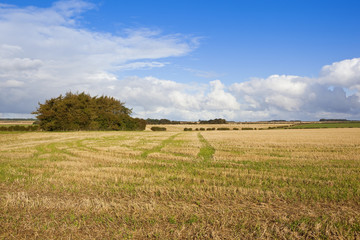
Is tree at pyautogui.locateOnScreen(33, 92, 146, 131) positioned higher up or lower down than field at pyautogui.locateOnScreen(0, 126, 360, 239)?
higher up

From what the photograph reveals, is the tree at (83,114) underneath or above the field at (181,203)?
above

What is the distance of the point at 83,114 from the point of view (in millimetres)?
64250

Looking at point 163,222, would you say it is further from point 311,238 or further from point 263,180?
point 263,180

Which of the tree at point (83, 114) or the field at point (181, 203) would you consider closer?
the field at point (181, 203)

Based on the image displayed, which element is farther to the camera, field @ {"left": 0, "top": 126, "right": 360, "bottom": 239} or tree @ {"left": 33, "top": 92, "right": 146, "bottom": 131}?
tree @ {"left": 33, "top": 92, "right": 146, "bottom": 131}

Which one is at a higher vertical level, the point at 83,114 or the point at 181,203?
the point at 83,114

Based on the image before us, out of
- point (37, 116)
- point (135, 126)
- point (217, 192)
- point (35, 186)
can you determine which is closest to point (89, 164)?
point (35, 186)

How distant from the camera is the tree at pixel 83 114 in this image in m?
61.3

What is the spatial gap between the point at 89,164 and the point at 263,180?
32.2ft

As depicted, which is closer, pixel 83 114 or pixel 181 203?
pixel 181 203

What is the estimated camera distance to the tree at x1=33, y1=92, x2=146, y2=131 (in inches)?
2413

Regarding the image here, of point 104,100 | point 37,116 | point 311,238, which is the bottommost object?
point 311,238

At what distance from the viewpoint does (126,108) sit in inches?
3046

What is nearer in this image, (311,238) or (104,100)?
(311,238)
